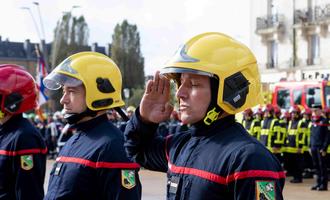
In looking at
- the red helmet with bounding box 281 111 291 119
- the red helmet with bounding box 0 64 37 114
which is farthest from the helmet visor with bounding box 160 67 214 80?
the red helmet with bounding box 281 111 291 119

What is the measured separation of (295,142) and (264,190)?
1395 centimetres

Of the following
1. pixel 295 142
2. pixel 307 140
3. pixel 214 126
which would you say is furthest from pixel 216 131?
pixel 307 140

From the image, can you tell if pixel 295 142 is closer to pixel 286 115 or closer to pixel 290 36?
pixel 286 115

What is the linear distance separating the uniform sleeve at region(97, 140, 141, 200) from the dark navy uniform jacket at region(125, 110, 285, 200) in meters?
0.73

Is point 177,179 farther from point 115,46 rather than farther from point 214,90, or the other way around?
point 115,46

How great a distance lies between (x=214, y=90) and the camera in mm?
3078

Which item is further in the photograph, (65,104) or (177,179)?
(65,104)

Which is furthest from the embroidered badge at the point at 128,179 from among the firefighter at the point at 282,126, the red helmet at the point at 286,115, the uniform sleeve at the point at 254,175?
the red helmet at the point at 286,115

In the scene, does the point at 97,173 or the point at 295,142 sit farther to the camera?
the point at 295,142

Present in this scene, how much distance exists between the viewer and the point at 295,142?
16.4 metres

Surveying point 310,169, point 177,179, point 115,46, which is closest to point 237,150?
point 177,179

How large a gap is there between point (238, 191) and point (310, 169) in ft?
51.5

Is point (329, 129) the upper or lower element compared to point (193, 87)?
lower

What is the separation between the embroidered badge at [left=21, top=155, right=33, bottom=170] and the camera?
4.86 metres
